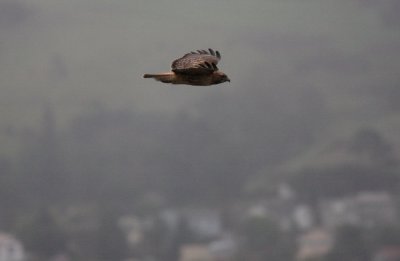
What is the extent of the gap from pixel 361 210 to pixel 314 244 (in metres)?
10.5

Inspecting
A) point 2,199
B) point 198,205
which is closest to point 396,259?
point 198,205

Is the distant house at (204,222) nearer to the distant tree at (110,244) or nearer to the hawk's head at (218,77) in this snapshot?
the distant tree at (110,244)

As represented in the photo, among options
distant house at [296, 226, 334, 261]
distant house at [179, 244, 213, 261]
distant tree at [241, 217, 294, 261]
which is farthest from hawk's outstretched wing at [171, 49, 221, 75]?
distant house at [179, 244, 213, 261]

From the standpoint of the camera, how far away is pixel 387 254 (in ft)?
266

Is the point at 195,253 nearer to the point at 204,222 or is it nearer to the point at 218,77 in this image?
the point at 204,222

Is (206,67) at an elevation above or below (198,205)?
below

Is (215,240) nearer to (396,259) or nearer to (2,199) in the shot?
(396,259)

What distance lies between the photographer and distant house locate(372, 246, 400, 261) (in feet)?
264

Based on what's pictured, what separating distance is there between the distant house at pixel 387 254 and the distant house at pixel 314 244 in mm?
4240

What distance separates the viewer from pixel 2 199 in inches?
3656

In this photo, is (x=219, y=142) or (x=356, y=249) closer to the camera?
(x=356, y=249)

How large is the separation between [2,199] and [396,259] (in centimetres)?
3690

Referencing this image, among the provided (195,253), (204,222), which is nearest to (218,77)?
(195,253)

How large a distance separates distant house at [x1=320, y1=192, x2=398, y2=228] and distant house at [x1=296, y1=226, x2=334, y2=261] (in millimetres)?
1700
